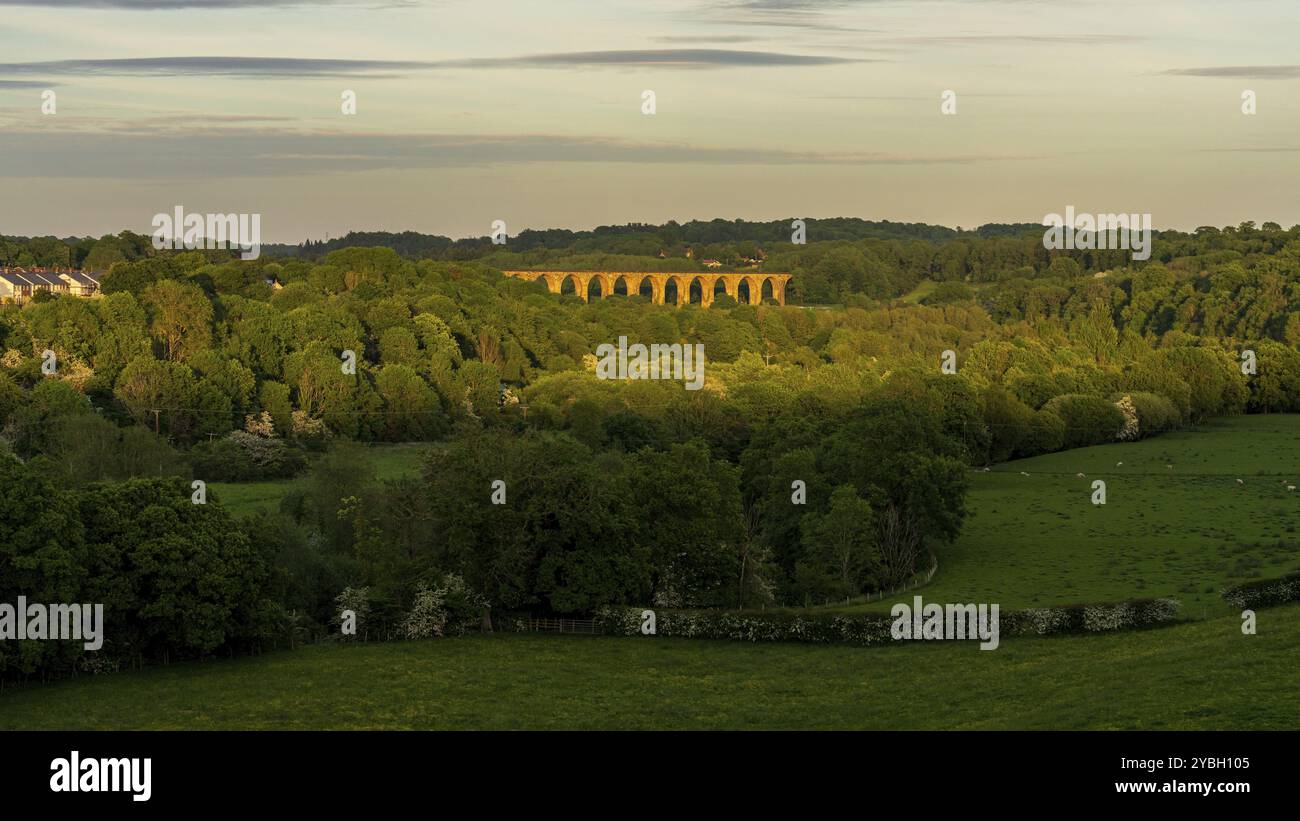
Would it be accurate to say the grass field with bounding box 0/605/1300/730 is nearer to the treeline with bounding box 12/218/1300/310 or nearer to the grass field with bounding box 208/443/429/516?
the grass field with bounding box 208/443/429/516

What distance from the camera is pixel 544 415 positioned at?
8381 cm

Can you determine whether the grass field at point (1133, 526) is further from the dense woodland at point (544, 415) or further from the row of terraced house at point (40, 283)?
the row of terraced house at point (40, 283)

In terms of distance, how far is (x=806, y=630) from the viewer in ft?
121

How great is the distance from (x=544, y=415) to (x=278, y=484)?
18252 mm

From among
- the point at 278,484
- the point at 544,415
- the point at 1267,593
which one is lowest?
the point at 1267,593

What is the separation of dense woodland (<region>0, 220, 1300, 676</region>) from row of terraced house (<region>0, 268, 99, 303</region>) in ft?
37.4

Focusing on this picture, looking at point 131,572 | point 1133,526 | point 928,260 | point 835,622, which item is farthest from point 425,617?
point 928,260

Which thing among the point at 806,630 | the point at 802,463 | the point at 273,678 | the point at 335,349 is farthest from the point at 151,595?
the point at 335,349

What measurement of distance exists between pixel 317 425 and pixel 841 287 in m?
107

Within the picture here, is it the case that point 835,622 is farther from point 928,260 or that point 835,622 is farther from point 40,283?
point 928,260

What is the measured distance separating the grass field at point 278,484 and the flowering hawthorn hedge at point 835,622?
1633 centimetres

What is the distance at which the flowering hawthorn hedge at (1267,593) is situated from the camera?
115 ft

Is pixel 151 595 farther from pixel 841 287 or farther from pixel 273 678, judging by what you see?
pixel 841 287

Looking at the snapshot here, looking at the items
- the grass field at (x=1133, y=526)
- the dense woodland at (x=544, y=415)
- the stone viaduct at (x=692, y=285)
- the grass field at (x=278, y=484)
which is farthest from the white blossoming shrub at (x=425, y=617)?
the stone viaduct at (x=692, y=285)
